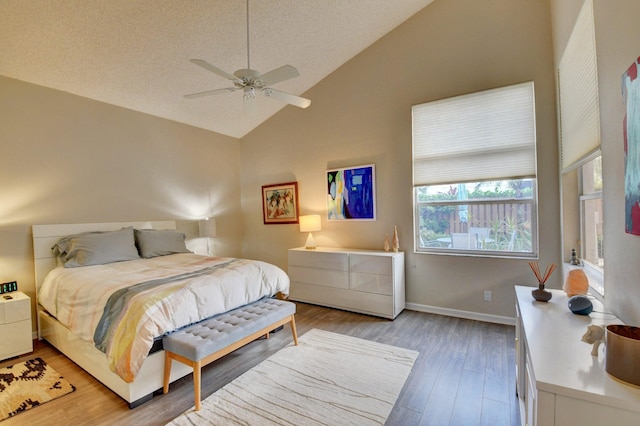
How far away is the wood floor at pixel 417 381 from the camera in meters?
1.91

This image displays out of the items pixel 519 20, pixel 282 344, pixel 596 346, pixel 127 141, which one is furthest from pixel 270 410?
pixel 519 20

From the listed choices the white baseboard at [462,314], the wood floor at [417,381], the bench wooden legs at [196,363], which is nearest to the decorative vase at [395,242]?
the white baseboard at [462,314]

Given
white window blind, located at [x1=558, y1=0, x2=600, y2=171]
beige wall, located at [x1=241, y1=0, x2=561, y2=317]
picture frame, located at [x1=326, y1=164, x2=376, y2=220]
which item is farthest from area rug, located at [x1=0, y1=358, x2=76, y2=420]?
white window blind, located at [x1=558, y1=0, x2=600, y2=171]

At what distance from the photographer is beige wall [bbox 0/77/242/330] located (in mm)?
3111

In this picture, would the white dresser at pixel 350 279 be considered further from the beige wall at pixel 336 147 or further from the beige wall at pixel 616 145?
the beige wall at pixel 616 145

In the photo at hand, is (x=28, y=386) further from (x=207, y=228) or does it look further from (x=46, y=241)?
(x=207, y=228)

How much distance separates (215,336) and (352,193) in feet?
8.87

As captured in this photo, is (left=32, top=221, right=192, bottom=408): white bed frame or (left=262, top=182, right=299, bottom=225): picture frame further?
(left=262, top=182, right=299, bottom=225): picture frame

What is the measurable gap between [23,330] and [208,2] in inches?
141

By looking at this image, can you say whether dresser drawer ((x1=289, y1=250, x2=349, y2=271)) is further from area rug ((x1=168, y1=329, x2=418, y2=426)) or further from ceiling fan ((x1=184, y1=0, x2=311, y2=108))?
ceiling fan ((x1=184, y1=0, x2=311, y2=108))

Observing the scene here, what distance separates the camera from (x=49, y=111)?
333 cm

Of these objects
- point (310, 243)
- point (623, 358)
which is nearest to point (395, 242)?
point (310, 243)

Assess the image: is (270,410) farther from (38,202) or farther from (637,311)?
(38,202)

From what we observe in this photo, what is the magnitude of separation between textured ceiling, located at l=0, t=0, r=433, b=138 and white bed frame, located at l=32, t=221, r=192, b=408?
1.63 m
